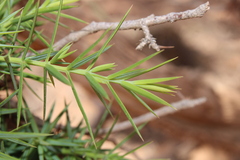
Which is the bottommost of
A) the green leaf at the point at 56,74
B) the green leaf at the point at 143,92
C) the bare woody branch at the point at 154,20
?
the green leaf at the point at 143,92

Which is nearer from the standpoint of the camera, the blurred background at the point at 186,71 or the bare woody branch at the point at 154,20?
the bare woody branch at the point at 154,20

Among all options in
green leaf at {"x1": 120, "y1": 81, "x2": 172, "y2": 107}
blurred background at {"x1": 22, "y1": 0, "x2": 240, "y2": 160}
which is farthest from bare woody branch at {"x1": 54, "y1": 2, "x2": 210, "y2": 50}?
blurred background at {"x1": 22, "y1": 0, "x2": 240, "y2": 160}

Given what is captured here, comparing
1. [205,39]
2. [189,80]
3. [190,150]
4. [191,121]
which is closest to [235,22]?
[205,39]

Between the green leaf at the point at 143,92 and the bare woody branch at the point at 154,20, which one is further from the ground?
the bare woody branch at the point at 154,20

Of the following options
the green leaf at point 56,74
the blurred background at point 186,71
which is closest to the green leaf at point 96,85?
the green leaf at point 56,74

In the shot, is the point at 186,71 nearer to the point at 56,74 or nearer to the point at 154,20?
the point at 154,20

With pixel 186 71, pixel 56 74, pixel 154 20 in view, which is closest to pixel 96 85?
pixel 56 74

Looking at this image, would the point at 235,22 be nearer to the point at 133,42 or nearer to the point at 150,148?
the point at 133,42

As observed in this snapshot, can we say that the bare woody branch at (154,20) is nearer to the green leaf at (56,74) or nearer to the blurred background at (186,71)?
the green leaf at (56,74)

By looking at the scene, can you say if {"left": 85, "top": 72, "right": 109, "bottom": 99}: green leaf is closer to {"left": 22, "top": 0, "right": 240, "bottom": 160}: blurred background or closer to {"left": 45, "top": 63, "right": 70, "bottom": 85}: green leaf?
{"left": 45, "top": 63, "right": 70, "bottom": 85}: green leaf
